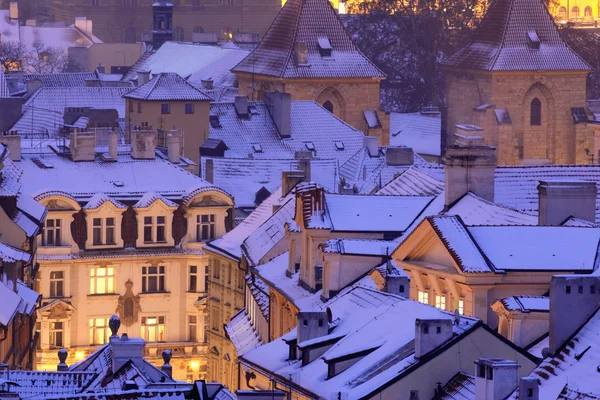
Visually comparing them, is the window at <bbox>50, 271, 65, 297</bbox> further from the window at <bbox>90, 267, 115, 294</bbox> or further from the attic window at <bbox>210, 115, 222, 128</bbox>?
the attic window at <bbox>210, 115, 222, 128</bbox>

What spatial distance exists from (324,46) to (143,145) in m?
41.0

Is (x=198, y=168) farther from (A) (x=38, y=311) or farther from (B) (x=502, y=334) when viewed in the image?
(B) (x=502, y=334)

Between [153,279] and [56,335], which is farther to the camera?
[153,279]

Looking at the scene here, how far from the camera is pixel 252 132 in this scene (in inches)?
3489

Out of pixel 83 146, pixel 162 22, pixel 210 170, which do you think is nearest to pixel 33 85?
pixel 162 22

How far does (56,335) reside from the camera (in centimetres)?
6253

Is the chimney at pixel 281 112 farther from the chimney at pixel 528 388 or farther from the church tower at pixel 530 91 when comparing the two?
the chimney at pixel 528 388

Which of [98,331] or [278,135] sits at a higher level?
[278,135]

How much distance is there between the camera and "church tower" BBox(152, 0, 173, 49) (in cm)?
14050

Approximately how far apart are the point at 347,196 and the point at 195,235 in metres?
19.7

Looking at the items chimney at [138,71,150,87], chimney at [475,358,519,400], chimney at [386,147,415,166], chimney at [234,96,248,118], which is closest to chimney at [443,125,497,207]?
chimney at [475,358,519,400]

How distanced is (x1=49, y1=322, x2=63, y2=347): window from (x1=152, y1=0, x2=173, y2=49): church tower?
77.5 meters

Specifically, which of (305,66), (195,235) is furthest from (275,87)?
(195,235)

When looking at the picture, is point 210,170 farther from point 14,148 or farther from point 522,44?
point 522,44
